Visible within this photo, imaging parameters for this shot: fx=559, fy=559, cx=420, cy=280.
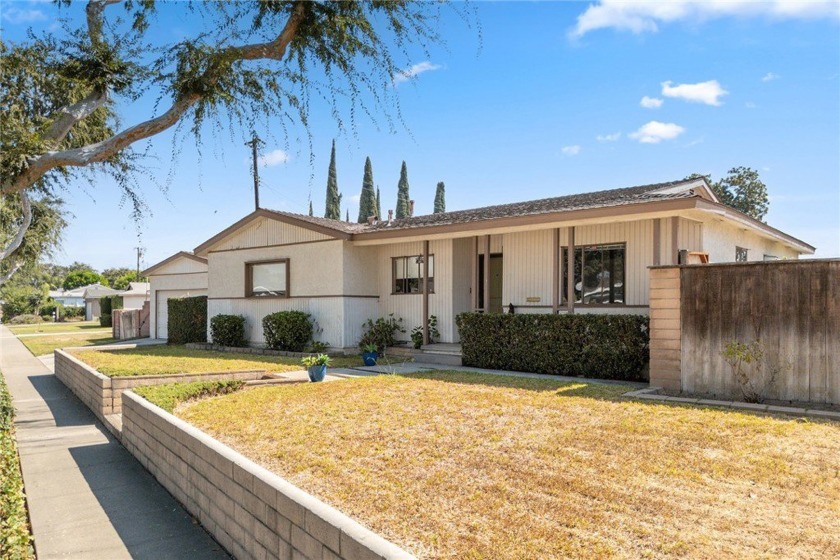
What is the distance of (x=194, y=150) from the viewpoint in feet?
16.3

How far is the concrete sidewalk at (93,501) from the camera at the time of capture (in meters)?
4.32

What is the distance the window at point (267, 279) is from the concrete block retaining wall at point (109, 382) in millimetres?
6343

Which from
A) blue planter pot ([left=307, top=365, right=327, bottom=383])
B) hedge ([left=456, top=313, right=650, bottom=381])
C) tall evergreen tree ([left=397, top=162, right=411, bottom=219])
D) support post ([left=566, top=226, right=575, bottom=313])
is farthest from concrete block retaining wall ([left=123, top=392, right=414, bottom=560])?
tall evergreen tree ([left=397, top=162, right=411, bottom=219])

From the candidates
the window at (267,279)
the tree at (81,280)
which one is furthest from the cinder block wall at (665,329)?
the tree at (81,280)

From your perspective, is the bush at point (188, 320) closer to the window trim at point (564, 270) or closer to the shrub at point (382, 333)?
the shrub at point (382, 333)

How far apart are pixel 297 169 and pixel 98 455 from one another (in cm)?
473

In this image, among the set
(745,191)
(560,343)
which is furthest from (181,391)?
(745,191)

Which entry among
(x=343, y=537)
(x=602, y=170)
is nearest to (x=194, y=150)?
(x=343, y=537)

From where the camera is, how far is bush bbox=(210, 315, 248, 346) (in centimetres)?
1761

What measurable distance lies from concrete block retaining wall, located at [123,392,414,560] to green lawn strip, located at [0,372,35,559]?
1.18 m

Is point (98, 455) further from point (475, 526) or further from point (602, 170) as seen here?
point (602, 170)

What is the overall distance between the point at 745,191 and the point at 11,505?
123 ft

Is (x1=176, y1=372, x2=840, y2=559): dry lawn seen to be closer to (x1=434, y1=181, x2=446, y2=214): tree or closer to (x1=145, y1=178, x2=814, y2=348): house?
(x1=145, y1=178, x2=814, y2=348): house

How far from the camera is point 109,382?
28.5 ft
